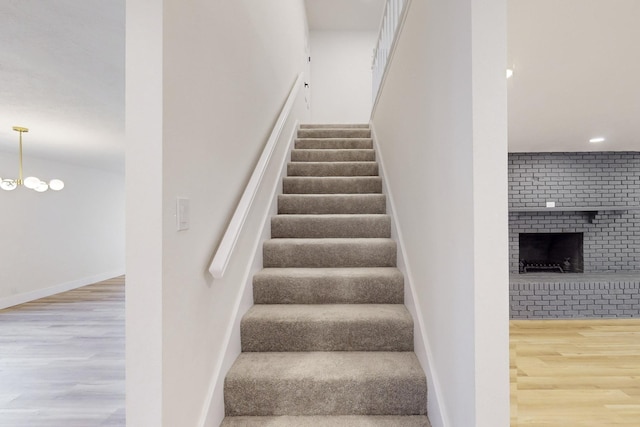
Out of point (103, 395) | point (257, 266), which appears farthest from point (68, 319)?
point (257, 266)

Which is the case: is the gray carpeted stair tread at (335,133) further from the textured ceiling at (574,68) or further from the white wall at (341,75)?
the white wall at (341,75)

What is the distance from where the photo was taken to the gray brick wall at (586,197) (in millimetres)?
4867

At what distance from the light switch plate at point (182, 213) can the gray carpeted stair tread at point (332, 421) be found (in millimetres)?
906

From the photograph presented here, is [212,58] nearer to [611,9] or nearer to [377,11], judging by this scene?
[611,9]

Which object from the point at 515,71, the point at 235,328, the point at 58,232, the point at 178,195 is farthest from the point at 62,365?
the point at 515,71

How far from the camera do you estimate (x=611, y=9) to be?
1610mm

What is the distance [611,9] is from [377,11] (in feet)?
14.0

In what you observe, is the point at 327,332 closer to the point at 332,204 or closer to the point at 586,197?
the point at 332,204

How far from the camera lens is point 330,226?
8.04 feet

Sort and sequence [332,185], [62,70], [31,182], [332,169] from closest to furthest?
[62,70]
[332,185]
[332,169]
[31,182]

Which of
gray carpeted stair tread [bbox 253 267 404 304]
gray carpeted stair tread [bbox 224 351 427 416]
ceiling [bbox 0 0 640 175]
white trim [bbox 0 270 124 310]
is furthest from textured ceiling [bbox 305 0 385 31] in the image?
white trim [bbox 0 270 124 310]

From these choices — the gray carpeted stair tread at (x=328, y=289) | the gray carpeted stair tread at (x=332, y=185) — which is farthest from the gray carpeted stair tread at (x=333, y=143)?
the gray carpeted stair tread at (x=328, y=289)

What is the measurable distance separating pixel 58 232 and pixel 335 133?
527cm

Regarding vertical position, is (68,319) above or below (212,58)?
below
